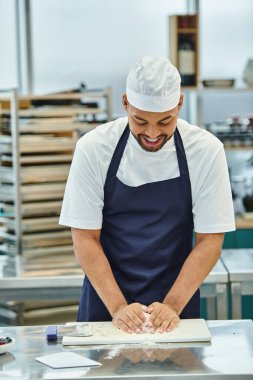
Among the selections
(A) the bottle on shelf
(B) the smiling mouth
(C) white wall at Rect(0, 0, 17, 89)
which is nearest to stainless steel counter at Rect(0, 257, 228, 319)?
(B) the smiling mouth

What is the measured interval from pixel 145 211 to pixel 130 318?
0.39m

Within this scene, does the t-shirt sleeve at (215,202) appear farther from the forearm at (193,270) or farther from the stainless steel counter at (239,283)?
the stainless steel counter at (239,283)

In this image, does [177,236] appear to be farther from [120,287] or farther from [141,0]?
[141,0]

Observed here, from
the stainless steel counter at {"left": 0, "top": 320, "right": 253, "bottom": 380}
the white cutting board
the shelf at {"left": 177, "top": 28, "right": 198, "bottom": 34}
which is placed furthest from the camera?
the shelf at {"left": 177, "top": 28, "right": 198, "bottom": 34}

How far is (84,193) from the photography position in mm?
2398

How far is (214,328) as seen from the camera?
2.25 m

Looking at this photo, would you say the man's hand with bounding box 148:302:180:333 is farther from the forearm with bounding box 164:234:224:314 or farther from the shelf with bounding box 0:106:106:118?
the shelf with bounding box 0:106:106:118

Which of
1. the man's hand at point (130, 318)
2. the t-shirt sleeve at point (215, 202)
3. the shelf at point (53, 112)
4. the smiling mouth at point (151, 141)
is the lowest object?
the man's hand at point (130, 318)

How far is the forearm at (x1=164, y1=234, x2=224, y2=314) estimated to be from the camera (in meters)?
2.34

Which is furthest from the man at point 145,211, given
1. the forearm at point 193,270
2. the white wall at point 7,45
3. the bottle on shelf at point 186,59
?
the white wall at point 7,45

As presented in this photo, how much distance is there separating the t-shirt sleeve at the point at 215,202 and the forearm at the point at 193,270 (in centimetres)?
4

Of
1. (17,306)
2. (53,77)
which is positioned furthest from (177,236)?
(53,77)

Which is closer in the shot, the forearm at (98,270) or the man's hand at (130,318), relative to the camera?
the man's hand at (130,318)

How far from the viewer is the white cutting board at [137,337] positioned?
2094 millimetres
